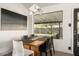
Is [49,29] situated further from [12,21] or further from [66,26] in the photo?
[12,21]

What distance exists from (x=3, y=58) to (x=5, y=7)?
700 millimetres

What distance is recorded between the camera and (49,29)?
1244mm

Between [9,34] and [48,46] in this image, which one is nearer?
[9,34]

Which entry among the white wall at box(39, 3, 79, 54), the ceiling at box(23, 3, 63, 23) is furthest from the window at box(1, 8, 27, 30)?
the white wall at box(39, 3, 79, 54)

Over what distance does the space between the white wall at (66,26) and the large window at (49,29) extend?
0.22 feet

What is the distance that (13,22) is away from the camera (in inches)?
47.9

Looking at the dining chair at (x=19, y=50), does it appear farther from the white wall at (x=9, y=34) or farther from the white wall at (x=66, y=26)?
the white wall at (x=66, y=26)

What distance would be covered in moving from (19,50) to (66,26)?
0.73 meters

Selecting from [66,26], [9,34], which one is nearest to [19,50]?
[9,34]

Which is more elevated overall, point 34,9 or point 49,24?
point 34,9

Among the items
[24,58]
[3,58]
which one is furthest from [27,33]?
[3,58]

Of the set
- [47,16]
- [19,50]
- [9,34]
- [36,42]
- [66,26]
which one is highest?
[47,16]

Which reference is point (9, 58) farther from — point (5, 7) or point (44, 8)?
point (44, 8)

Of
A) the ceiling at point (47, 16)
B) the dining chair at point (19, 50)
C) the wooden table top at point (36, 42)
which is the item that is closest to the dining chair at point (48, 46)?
the wooden table top at point (36, 42)
